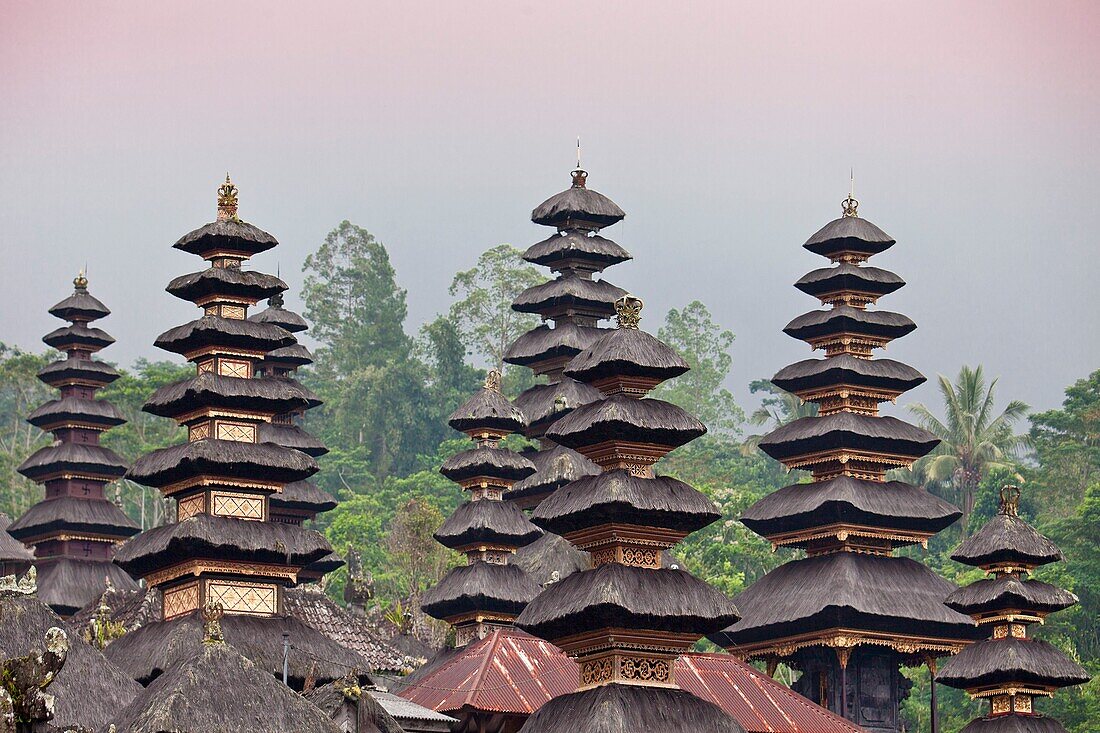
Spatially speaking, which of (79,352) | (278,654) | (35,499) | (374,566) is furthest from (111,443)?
(278,654)

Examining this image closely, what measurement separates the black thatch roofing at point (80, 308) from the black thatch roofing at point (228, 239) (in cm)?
1488

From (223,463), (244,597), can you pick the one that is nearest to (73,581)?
(223,463)

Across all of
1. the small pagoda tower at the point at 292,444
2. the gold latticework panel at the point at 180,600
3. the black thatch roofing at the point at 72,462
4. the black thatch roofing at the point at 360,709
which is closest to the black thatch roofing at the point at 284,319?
the small pagoda tower at the point at 292,444

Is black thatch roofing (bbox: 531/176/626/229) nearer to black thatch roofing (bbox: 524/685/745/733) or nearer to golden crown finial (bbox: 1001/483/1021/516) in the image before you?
golden crown finial (bbox: 1001/483/1021/516)

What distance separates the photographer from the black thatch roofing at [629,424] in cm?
3838

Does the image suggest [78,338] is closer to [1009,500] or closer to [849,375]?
[849,375]

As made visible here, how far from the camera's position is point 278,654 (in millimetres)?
42094

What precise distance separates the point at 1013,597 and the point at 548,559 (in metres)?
10.9

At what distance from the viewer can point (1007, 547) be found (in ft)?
150

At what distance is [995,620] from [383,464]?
166 feet

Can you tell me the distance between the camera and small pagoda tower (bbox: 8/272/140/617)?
187 ft

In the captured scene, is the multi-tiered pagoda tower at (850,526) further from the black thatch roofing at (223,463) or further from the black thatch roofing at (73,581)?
the black thatch roofing at (73,581)

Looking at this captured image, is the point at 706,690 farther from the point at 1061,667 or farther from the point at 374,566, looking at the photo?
the point at 374,566

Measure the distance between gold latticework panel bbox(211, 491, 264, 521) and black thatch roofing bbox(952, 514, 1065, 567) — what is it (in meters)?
14.7
